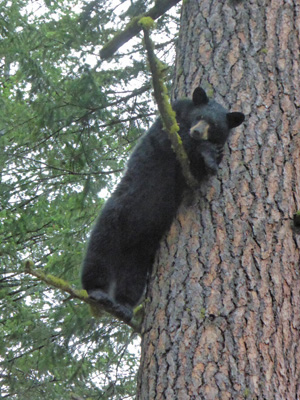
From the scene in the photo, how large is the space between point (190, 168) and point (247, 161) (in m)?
0.41

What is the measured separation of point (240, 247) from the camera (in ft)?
10.8

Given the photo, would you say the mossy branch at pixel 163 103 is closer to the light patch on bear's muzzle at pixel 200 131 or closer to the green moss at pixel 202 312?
the light patch on bear's muzzle at pixel 200 131

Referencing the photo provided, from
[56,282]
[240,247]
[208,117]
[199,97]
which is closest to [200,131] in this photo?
[208,117]

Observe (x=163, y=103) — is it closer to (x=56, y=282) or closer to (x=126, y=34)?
(x=56, y=282)

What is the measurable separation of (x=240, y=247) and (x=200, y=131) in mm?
1055

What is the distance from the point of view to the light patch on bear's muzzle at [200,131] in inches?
156

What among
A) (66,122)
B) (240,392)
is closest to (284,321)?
(240,392)

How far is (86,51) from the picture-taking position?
7.47 m

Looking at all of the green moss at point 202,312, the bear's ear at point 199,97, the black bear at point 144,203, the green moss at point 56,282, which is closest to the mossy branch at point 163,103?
the black bear at point 144,203

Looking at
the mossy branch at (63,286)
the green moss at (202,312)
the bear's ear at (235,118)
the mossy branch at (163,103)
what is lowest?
the green moss at (202,312)

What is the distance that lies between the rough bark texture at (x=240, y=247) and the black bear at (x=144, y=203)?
0.50ft

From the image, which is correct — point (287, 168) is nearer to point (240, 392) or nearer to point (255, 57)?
point (255, 57)

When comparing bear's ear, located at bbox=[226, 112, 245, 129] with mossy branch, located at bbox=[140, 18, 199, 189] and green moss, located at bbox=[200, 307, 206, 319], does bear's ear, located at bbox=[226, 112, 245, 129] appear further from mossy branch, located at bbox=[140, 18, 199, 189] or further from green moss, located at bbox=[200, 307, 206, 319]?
green moss, located at bbox=[200, 307, 206, 319]

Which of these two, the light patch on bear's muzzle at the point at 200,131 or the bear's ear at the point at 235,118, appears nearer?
the bear's ear at the point at 235,118
